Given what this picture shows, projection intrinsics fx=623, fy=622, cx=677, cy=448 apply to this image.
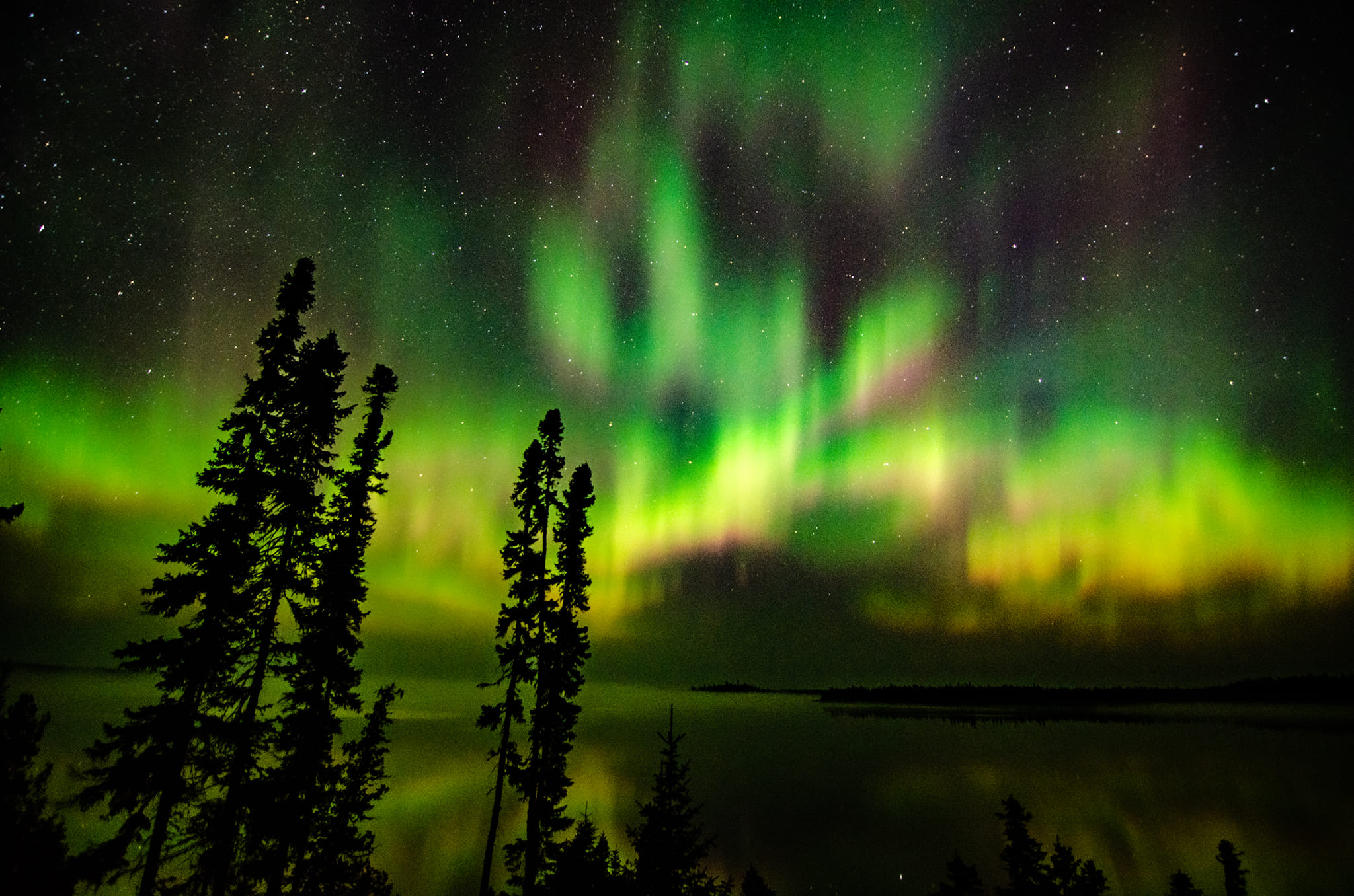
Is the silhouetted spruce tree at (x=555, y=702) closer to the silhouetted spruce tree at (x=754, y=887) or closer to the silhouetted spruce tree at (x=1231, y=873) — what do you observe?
the silhouetted spruce tree at (x=754, y=887)

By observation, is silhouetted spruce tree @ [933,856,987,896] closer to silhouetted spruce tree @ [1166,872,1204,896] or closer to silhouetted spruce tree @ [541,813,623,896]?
silhouetted spruce tree @ [1166,872,1204,896]

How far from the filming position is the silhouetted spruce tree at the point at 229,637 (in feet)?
41.5

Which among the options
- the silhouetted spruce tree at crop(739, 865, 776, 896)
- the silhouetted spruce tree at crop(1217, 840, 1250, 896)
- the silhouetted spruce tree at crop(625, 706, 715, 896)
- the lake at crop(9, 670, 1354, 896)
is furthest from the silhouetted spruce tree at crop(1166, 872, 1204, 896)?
the lake at crop(9, 670, 1354, 896)

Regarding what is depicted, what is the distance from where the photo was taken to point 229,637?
13336mm

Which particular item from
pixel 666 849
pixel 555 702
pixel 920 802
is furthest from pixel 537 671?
pixel 920 802

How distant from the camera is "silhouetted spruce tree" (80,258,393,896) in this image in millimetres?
12664

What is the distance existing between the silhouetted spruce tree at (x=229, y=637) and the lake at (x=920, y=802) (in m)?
31.7

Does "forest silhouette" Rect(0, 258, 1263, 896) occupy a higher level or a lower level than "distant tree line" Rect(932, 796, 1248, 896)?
higher

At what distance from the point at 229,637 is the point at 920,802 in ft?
237

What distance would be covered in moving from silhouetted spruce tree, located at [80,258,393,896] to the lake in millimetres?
31668

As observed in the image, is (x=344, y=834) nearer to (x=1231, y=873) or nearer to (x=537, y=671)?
(x=537, y=671)

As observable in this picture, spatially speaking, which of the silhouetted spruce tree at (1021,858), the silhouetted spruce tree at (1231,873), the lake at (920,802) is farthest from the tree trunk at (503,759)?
the lake at (920,802)

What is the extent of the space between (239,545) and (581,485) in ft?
38.6

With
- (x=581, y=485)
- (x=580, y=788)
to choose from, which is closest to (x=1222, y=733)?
(x=580, y=788)
